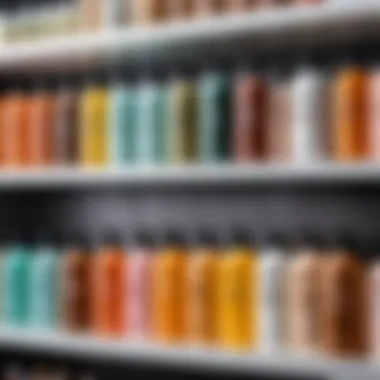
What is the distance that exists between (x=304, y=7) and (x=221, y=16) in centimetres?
26

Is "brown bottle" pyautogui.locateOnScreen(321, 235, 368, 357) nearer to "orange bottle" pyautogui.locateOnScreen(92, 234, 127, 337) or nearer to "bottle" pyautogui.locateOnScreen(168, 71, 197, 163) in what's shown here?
"bottle" pyautogui.locateOnScreen(168, 71, 197, 163)

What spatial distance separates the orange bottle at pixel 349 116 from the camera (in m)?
2.28

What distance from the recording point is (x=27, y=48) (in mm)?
2865

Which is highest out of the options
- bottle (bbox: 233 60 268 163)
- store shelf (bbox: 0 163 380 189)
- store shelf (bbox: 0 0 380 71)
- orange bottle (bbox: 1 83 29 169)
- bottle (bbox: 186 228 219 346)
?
store shelf (bbox: 0 0 380 71)

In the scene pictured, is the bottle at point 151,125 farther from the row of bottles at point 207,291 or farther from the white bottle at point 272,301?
the white bottle at point 272,301

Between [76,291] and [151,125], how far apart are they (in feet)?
1.81

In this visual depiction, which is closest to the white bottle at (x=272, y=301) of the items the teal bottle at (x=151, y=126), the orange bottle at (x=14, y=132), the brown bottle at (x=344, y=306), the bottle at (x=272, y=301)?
the bottle at (x=272, y=301)

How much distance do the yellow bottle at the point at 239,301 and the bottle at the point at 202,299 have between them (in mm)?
22

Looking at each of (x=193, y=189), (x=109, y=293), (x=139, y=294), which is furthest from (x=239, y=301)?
(x=193, y=189)

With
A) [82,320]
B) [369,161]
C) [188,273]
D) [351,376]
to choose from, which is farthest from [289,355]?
[82,320]

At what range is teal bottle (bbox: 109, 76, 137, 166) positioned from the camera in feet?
8.67

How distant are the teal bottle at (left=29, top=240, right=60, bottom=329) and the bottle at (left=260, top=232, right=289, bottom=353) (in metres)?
0.71

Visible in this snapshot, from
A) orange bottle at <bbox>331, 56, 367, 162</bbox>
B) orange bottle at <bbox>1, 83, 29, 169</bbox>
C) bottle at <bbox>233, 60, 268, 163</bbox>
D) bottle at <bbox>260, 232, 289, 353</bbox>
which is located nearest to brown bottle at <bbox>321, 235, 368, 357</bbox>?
bottle at <bbox>260, 232, 289, 353</bbox>

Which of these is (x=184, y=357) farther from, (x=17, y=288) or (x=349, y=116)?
(x=349, y=116)
